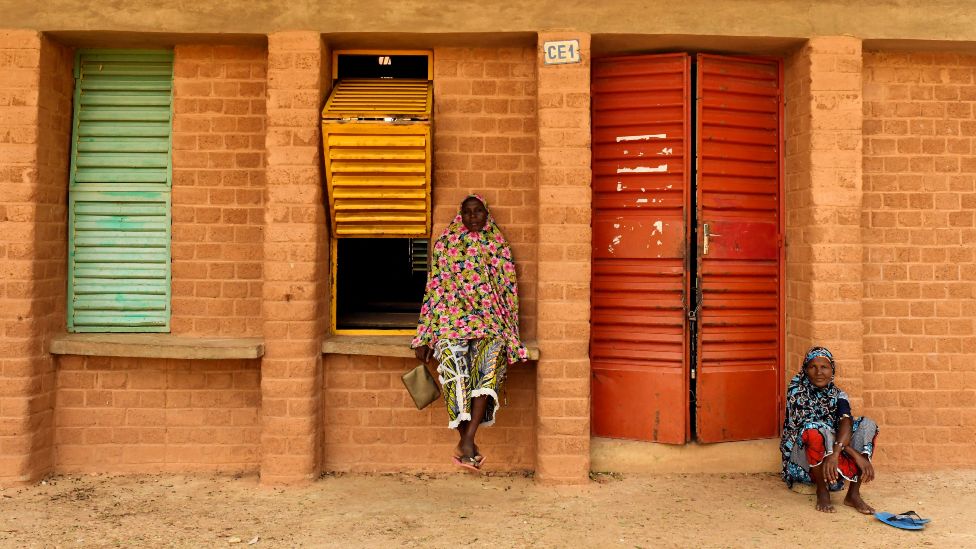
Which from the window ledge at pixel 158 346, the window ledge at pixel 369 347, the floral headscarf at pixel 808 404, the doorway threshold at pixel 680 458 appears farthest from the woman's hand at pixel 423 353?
the floral headscarf at pixel 808 404

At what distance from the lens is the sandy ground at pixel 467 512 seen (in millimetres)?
4180

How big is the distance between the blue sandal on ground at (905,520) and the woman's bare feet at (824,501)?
24 centimetres

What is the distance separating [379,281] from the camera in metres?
5.45

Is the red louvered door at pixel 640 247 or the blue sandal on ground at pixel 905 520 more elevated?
the red louvered door at pixel 640 247

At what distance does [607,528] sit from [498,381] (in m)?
1.17

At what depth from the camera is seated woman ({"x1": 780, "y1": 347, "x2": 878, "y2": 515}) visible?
4527 millimetres

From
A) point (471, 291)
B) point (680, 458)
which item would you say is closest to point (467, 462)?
point (471, 291)

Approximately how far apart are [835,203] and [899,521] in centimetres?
203

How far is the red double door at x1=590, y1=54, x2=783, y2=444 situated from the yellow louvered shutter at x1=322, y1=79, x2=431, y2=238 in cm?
128

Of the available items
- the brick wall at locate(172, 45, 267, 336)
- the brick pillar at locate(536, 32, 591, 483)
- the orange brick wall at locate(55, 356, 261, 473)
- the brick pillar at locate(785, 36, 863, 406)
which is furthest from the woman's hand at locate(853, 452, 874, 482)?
the brick wall at locate(172, 45, 267, 336)

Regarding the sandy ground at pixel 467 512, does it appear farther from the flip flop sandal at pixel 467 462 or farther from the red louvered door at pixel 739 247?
the red louvered door at pixel 739 247

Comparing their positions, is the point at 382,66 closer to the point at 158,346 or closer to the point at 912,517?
A: the point at 158,346

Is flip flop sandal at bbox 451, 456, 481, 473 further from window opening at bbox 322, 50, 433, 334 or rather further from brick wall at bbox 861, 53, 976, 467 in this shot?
brick wall at bbox 861, 53, 976, 467

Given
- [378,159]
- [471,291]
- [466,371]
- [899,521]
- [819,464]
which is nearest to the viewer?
[899,521]
